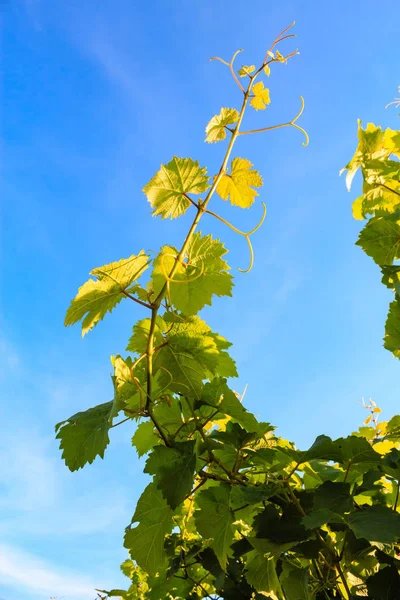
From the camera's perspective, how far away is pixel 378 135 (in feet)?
7.15

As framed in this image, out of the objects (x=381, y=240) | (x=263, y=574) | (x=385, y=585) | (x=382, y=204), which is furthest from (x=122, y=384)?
(x=382, y=204)

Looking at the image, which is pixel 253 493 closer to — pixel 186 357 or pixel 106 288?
pixel 186 357

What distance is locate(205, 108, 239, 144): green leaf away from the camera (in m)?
1.40

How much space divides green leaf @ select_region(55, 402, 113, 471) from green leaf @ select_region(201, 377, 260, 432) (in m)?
0.29

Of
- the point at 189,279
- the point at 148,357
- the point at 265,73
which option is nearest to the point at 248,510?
the point at 148,357

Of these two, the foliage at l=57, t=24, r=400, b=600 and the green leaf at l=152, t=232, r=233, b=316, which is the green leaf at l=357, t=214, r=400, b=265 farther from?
the green leaf at l=152, t=232, r=233, b=316

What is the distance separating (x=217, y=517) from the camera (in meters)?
1.31

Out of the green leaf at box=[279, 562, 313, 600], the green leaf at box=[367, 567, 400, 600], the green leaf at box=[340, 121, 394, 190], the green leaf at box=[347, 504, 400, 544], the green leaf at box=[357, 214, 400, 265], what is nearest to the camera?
the green leaf at box=[347, 504, 400, 544]

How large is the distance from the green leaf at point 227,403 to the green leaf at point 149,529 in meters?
0.29

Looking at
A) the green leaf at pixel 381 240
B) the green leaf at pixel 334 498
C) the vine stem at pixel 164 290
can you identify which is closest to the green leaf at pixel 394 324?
the green leaf at pixel 381 240

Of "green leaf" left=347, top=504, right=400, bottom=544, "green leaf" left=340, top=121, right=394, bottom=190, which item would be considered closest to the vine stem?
"green leaf" left=347, top=504, right=400, bottom=544

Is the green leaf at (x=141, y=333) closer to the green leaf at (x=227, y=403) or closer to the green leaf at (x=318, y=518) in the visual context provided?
the green leaf at (x=227, y=403)

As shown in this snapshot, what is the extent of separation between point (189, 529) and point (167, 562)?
0.18 meters

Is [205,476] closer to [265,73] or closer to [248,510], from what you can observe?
[248,510]
